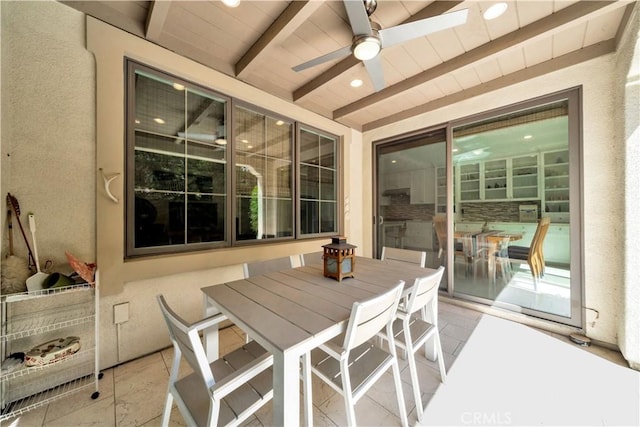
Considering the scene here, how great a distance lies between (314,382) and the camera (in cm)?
164

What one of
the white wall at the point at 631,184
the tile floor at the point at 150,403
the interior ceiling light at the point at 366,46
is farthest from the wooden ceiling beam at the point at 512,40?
the tile floor at the point at 150,403

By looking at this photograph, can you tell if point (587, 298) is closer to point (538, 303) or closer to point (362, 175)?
point (538, 303)

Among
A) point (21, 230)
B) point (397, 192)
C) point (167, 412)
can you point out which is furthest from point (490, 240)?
point (21, 230)

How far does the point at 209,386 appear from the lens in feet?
2.89

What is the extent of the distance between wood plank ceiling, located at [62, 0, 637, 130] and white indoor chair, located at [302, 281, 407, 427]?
1.99 m

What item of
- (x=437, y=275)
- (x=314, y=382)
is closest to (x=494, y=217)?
(x=437, y=275)

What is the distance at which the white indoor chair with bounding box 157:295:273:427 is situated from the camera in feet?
2.85

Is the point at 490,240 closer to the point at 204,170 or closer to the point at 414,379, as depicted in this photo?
the point at 414,379

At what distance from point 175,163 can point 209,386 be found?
6.47 feet

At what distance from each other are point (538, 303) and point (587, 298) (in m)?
0.42

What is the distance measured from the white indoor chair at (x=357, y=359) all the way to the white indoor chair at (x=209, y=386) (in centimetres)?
25

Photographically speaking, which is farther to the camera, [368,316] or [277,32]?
[277,32]

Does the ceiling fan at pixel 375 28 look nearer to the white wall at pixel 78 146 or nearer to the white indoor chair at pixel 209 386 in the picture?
the white wall at pixel 78 146

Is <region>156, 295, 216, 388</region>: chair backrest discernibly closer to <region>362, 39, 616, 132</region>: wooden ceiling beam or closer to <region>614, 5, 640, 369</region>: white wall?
<region>614, 5, 640, 369</region>: white wall
